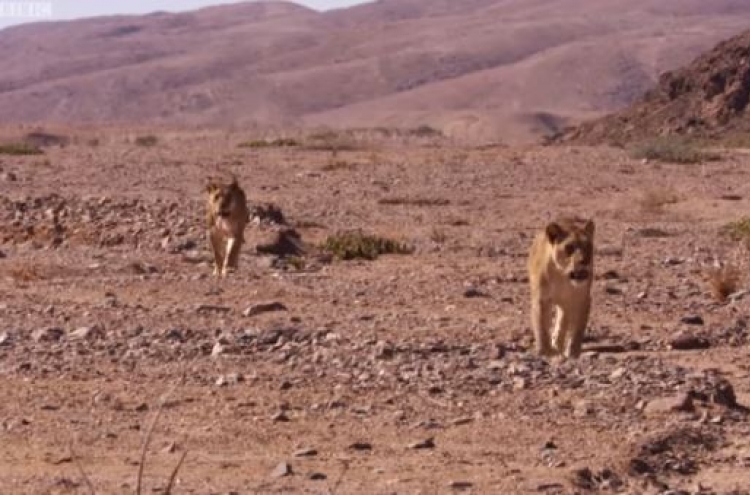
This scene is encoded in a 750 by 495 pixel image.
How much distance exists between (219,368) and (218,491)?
3117mm

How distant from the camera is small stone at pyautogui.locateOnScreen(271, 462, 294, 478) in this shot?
9.25m

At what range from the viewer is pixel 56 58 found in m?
187

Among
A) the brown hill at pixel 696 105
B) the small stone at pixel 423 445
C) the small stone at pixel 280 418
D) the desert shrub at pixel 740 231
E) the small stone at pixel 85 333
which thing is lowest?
the brown hill at pixel 696 105

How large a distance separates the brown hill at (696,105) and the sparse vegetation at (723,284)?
114ft

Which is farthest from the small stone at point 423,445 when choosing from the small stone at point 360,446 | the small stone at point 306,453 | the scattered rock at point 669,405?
the scattered rock at point 669,405

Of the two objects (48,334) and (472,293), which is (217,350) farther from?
(472,293)

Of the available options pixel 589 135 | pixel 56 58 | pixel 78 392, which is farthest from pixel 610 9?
pixel 78 392

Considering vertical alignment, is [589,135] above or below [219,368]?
below

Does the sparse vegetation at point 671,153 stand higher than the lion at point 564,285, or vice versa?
the lion at point 564,285

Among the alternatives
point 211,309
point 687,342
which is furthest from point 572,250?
point 211,309

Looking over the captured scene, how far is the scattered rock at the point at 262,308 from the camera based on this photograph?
14561 millimetres

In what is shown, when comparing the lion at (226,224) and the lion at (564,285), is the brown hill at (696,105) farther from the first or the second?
the lion at (564,285)

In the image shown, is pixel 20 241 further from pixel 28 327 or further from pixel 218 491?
pixel 218 491

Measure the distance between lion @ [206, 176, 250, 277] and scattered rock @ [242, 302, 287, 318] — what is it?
3.47m
